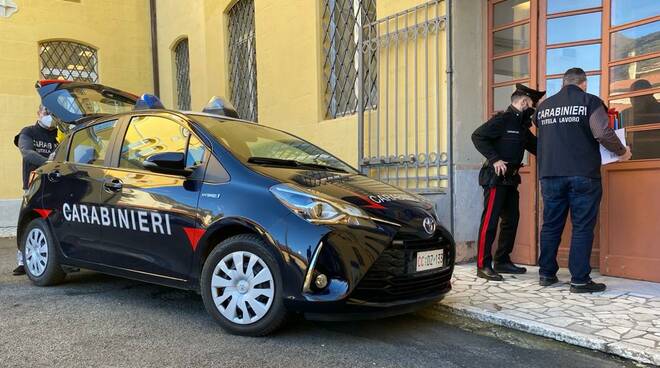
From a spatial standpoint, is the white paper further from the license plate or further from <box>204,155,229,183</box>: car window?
<box>204,155,229,183</box>: car window

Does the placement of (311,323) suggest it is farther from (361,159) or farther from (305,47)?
(305,47)

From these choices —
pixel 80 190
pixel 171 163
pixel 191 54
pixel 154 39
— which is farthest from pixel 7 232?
pixel 171 163

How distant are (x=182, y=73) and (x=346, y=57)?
6.15 meters

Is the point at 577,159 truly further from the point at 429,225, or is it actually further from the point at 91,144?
the point at 91,144

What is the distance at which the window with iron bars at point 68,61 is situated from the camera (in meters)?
11.0

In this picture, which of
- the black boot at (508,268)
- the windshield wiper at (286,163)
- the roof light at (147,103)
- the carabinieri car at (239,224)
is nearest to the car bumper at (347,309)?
the carabinieri car at (239,224)

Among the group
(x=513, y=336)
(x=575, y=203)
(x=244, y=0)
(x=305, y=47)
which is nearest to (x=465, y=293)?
(x=513, y=336)

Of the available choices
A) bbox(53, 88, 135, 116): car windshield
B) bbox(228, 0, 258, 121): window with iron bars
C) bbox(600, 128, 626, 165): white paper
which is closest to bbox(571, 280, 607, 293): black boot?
bbox(600, 128, 626, 165): white paper

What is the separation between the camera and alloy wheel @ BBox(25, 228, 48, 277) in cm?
472

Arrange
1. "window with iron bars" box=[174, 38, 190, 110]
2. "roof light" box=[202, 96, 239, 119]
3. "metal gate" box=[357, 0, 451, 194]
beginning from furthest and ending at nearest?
"window with iron bars" box=[174, 38, 190, 110] → "metal gate" box=[357, 0, 451, 194] → "roof light" box=[202, 96, 239, 119]

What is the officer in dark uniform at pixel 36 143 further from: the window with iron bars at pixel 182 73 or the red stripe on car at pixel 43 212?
the window with iron bars at pixel 182 73

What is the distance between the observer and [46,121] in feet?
18.9

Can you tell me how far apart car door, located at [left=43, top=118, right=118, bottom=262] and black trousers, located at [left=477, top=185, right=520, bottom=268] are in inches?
129

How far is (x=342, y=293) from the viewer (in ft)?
10.3
